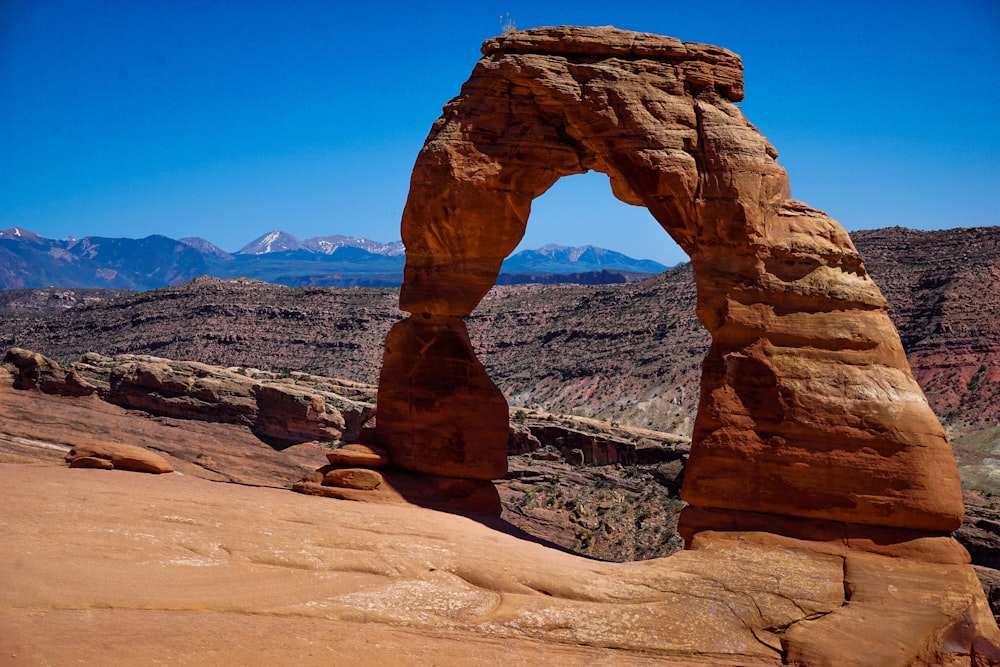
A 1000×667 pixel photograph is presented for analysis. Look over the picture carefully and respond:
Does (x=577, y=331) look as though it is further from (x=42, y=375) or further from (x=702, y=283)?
(x=702, y=283)

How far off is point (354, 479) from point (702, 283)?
708 cm

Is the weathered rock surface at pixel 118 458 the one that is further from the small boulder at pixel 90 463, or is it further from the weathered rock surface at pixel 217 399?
the weathered rock surface at pixel 217 399

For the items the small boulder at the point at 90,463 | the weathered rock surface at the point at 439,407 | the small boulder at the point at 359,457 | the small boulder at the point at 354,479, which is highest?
the weathered rock surface at the point at 439,407

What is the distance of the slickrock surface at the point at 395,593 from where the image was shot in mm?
9930

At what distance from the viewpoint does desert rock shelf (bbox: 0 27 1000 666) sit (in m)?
11.0

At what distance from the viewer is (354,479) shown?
59.2ft

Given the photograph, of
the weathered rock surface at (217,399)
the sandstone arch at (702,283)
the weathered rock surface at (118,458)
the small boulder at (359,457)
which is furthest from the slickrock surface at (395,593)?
the weathered rock surface at (217,399)

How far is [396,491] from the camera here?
18.1 metres

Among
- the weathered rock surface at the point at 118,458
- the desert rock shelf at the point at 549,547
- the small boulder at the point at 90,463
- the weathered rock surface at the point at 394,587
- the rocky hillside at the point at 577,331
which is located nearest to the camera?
the weathered rock surface at the point at 394,587

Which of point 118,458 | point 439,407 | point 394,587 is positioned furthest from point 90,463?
point 394,587

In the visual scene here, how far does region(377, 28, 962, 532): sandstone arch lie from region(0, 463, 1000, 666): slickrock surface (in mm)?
1192

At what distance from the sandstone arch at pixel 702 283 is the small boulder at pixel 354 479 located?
1.02 metres

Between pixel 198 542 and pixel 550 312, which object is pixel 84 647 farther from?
pixel 550 312

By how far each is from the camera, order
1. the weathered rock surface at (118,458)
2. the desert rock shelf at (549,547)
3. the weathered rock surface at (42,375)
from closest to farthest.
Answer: the desert rock shelf at (549,547) < the weathered rock surface at (118,458) < the weathered rock surface at (42,375)
